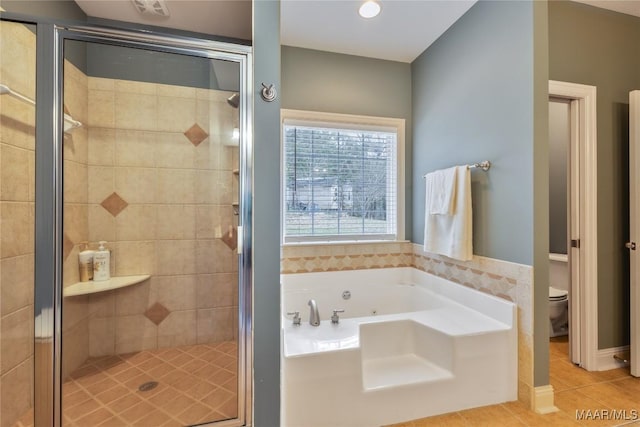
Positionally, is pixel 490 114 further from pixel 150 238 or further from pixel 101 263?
pixel 101 263

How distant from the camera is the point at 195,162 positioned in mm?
1876

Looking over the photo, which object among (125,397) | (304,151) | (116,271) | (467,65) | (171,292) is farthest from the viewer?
(304,151)

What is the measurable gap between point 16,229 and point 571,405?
3181mm

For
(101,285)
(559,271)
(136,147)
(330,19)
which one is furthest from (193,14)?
(559,271)

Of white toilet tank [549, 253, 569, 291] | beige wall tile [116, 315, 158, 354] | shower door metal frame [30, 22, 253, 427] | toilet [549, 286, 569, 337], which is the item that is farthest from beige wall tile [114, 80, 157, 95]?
white toilet tank [549, 253, 569, 291]

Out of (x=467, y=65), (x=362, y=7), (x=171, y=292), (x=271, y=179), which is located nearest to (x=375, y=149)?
(x=467, y=65)

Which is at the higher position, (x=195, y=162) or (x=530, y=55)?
(x=530, y=55)

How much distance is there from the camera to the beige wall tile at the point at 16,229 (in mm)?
1389

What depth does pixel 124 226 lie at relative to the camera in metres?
1.75

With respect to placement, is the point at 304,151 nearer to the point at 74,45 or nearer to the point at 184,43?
the point at 184,43

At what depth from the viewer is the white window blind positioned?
2.61 m

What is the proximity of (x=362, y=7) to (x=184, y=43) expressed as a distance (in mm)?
1298

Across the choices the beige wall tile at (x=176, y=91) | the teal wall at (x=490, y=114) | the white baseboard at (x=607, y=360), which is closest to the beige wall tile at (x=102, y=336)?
the beige wall tile at (x=176, y=91)

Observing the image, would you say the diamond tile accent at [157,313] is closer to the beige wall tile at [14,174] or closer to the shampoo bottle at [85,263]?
the shampoo bottle at [85,263]
